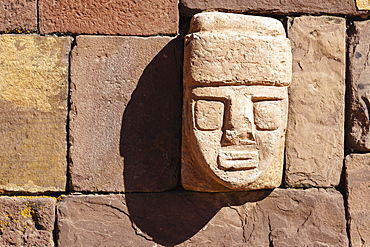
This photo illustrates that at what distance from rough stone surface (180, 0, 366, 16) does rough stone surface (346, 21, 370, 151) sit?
153 mm

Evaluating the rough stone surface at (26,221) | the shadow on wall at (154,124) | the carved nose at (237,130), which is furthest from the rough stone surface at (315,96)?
the rough stone surface at (26,221)

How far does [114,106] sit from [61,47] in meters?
0.52

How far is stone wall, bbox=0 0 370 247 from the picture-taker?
3010 mm

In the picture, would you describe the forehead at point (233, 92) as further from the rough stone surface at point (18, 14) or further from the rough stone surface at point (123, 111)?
the rough stone surface at point (18, 14)

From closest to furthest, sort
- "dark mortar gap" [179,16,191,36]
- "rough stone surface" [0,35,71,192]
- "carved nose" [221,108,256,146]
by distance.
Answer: "carved nose" [221,108,256,146] → "rough stone surface" [0,35,71,192] → "dark mortar gap" [179,16,191,36]

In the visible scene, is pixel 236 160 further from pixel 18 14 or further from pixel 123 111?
pixel 18 14

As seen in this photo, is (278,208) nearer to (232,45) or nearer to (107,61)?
(232,45)

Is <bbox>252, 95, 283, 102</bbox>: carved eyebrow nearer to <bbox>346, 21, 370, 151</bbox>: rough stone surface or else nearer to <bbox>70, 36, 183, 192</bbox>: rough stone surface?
<bbox>70, 36, 183, 192</bbox>: rough stone surface

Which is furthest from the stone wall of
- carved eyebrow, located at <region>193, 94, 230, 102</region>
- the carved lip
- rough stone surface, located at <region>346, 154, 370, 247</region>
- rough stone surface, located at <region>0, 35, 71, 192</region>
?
the carved lip

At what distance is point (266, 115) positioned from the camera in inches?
108

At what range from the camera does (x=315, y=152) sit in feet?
10.3

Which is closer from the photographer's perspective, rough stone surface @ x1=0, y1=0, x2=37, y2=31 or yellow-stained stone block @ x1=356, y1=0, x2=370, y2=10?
rough stone surface @ x1=0, y1=0, x2=37, y2=31

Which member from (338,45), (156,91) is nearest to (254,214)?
(156,91)

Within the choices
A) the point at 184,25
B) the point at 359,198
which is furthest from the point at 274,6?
the point at 359,198
